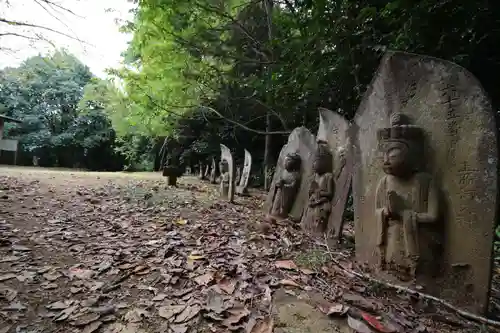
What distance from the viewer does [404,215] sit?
2.60m

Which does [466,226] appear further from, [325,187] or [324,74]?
[324,74]

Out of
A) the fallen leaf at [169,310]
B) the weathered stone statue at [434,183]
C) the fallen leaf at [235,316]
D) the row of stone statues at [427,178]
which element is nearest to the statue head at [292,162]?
the row of stone statues at [427,178]

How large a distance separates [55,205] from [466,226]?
5404 mm

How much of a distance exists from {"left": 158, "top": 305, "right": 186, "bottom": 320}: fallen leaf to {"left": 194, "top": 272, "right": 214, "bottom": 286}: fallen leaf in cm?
36

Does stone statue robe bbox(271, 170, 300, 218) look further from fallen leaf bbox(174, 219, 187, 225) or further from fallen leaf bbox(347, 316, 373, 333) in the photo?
fallen leaf bbox(347, 316, 373, 333)

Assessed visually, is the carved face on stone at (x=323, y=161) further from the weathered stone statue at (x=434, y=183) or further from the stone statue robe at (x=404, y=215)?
the stone statue robe at (x=404, y=215)

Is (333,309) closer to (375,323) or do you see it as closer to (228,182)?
(375,323)

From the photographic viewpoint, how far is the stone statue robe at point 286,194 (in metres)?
5.03

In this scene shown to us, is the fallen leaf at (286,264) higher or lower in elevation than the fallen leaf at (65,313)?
higher

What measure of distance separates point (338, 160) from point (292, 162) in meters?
1.07

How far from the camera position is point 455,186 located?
2445 mm

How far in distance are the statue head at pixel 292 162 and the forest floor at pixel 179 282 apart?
47.1 inches

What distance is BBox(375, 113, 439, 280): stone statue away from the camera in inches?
99.0

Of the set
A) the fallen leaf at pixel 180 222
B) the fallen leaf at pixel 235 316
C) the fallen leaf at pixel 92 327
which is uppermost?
the fallen leaf at pixel 180 222
